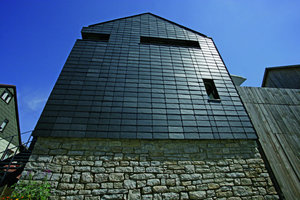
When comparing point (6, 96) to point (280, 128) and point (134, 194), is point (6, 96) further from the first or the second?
point (280, 128)

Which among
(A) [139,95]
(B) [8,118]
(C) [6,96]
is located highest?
(C) [6,96]

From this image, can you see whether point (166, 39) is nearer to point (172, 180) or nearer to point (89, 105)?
point (89, 105)

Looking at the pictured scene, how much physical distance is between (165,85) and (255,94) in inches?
188

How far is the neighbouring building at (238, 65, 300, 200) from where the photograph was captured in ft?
13.7

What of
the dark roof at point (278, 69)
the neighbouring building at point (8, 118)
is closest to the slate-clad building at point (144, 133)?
the dark roof at point (278, 69)

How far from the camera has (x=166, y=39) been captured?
27.6ft

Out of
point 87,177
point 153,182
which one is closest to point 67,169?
point 87,177

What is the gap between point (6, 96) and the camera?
10.0 meters

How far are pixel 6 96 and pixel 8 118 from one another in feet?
5.67

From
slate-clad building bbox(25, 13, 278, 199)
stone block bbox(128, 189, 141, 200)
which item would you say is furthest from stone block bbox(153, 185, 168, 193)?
stone block bbox(128, 189, 141, 200)

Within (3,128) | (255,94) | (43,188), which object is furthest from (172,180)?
(3,128)

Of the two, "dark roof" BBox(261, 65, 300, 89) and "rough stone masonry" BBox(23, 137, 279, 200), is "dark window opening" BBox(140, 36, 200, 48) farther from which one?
"dark roof" BBox(261, 65, 300, 89)

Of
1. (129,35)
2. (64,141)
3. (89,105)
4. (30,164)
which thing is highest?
(129,35)

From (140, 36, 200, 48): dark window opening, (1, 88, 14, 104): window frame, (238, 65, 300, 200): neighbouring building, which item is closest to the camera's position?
(238, 65, 300, 200): neighbouring building
